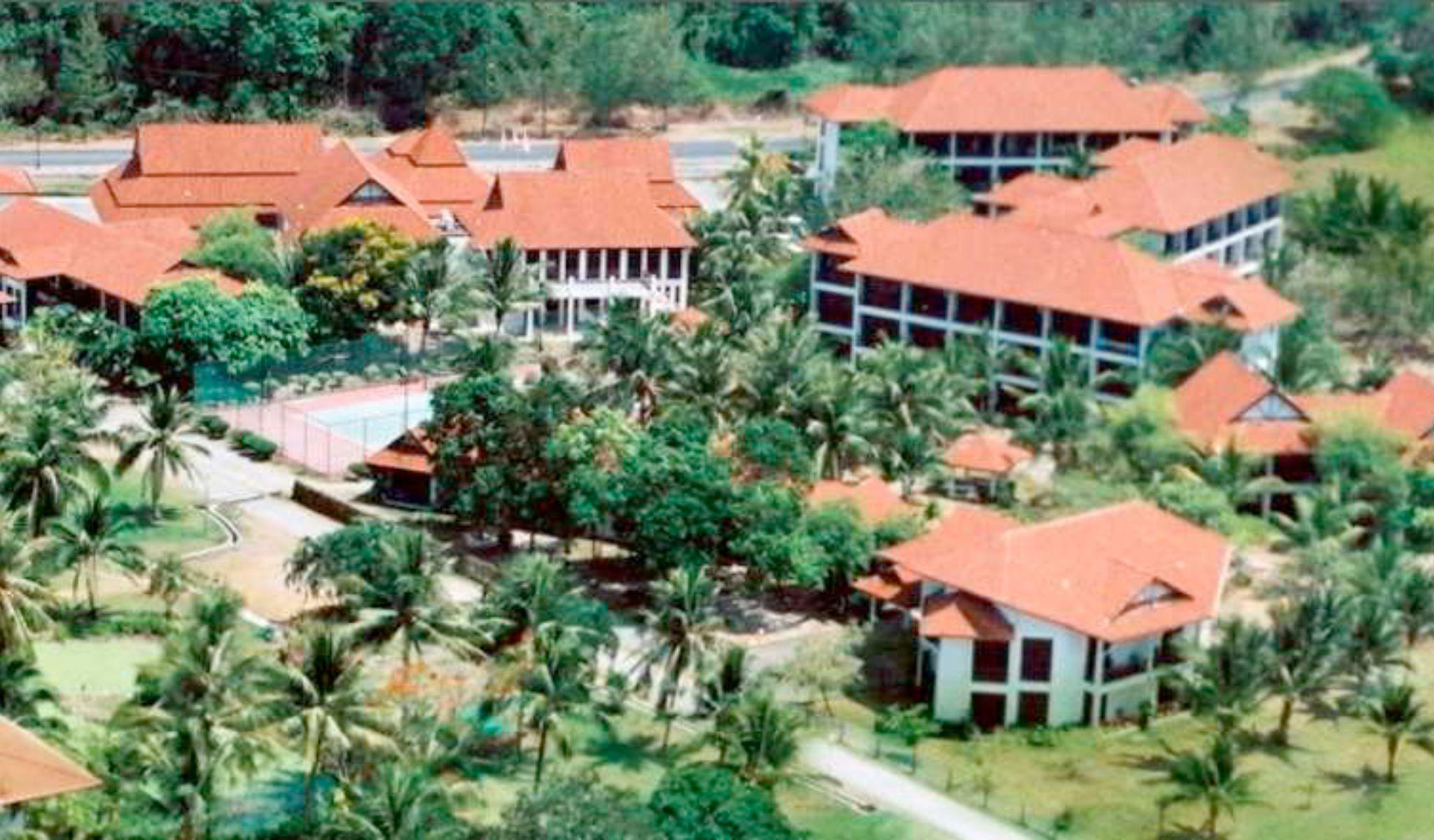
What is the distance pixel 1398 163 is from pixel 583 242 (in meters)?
17.1

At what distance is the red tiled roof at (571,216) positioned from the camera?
51.4 m

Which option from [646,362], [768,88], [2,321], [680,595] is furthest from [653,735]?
[768,88]

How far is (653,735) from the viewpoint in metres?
32.7

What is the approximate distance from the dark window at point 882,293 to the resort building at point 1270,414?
23.9ft

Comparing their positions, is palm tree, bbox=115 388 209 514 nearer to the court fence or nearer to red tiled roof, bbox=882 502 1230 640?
the court fence

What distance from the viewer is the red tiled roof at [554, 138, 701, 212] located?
56375mm

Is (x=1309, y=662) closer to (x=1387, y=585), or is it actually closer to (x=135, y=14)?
(x=1387, y=585)

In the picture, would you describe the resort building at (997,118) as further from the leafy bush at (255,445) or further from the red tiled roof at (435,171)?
the leafy bush at (255,445)

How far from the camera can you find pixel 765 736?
29469 millimetres

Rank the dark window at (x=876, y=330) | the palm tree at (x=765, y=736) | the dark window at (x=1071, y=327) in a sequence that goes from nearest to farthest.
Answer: the palm tree at (x=765, y=736) < the dark window at (x=1071, y=327) < the dark window at (x=876, y=330)

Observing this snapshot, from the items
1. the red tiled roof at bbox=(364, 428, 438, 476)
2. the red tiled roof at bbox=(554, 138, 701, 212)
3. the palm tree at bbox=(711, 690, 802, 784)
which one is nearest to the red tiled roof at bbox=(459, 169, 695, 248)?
the red tiled roof at bbox=(554, 138, 701, 212)

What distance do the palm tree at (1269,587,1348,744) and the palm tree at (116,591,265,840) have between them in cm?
1385

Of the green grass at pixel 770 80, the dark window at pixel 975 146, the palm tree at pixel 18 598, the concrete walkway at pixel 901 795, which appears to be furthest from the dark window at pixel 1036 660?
the green grass at pixel 770 80

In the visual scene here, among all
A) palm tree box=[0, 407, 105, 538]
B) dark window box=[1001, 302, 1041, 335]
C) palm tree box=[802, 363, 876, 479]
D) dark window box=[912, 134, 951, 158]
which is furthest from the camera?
dark window box=[912, 134, 951, 158]
